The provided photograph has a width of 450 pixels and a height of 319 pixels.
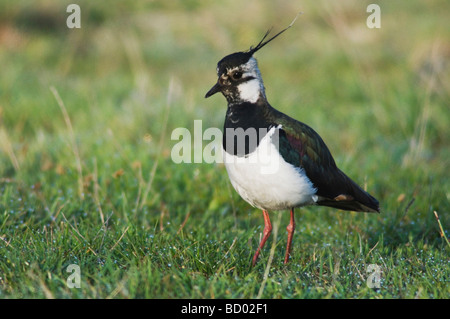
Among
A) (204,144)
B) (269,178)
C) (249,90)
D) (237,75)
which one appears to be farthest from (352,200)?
(204,144)

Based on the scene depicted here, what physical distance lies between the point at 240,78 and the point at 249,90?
3.8 inches

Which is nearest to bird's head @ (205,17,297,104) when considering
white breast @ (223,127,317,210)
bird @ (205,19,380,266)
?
bird @ (205,19,380,266)

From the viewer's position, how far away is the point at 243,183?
3.46m

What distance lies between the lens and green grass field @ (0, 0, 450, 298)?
3.27 m

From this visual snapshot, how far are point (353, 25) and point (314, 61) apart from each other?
222 centimetres

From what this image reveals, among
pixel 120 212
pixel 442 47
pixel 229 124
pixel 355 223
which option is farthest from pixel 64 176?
pixel 442 47

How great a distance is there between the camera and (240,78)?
360 cm

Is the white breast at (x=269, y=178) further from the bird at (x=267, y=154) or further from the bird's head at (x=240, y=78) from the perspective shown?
the bird's head at (x=240, y=78)

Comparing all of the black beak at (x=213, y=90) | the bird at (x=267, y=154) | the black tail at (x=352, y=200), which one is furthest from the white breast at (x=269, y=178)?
the black beak at (x=213, y=90)

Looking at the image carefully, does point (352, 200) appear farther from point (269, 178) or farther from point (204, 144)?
point (204, 144)

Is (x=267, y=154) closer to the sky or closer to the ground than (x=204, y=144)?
closer to the sky

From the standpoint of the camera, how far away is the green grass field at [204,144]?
3.27 m

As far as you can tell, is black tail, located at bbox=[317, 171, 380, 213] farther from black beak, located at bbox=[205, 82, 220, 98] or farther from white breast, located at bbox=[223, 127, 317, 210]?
black beak, located at bbox=[205, 82, 220, 98]

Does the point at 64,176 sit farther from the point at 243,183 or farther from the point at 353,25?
the point at 353,25
